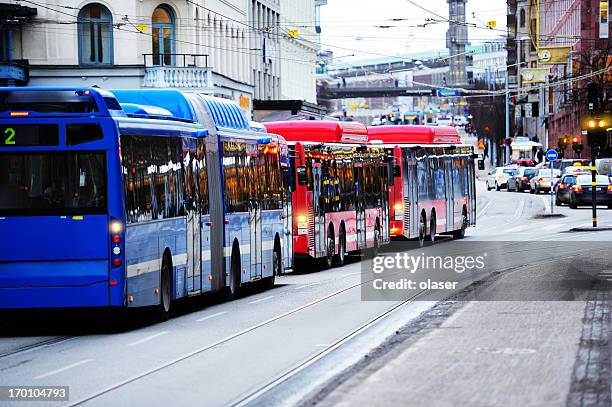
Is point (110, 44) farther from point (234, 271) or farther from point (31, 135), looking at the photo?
point (31, 135)

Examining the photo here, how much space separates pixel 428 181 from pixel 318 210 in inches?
422

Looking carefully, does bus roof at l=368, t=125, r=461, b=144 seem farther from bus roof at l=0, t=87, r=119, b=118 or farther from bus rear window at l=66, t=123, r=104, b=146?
bus rear window at l=66, t=123, r=104, b=146

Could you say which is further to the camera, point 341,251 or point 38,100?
point 341,251

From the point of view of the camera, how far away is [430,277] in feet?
96.4

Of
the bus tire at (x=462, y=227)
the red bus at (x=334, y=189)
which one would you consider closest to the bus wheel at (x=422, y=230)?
the red bus at (x=334, y=189)

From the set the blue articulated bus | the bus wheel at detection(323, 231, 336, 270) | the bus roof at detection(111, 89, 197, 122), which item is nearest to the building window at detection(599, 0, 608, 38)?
the bus wheel at detection(323, 231, 336, 270)

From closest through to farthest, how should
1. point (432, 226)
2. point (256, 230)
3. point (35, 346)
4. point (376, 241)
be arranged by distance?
point (35, 346) < point (256, 230) < point (376, 241) < point (432, 226)

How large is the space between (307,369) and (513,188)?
8787 cm

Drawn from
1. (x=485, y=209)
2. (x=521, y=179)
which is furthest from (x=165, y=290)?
(x=521, y=179)

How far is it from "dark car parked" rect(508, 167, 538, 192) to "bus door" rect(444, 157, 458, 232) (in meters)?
50.5

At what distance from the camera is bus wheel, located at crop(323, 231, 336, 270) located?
3416 cm

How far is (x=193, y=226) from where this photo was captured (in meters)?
22.4

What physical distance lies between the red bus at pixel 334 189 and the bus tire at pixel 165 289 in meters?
11.2

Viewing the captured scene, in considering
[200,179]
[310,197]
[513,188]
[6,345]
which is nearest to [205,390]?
[6,345]
